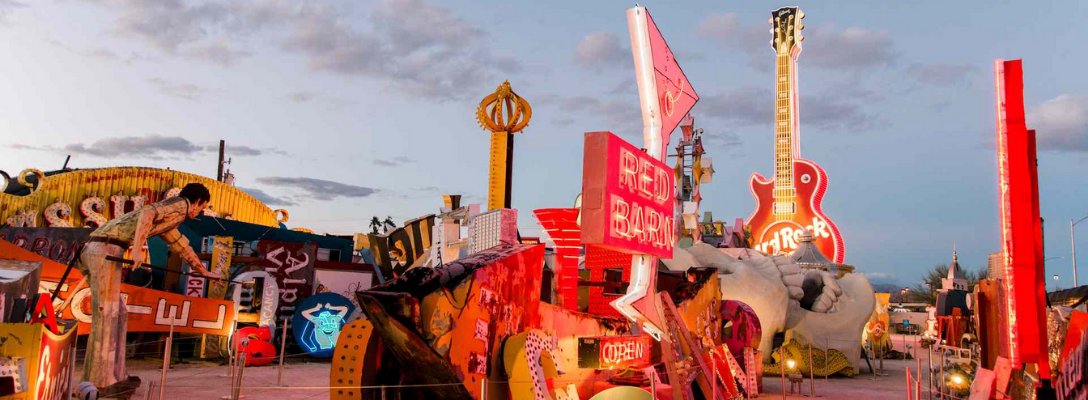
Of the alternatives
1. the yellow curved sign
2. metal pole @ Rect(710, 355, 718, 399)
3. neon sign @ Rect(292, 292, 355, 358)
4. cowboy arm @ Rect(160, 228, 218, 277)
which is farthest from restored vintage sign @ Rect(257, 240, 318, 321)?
metal pole @ Rect(710, 355, 718, 399)

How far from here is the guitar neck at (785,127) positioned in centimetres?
3950

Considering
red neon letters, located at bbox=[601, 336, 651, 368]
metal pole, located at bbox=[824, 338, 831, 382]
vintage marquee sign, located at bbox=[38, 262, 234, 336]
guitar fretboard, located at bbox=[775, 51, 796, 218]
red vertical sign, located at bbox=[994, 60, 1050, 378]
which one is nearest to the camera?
red vertical sign, located at bbox=[994, 60, 1050, 378]

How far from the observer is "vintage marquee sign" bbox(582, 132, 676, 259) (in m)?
8.85

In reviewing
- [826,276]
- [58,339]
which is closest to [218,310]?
[58,339]

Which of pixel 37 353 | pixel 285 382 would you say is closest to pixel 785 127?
pixel 285 382

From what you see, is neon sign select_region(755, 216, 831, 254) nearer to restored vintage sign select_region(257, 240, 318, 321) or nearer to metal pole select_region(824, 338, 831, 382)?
metal pole select_region(824, 338, 831, 382)

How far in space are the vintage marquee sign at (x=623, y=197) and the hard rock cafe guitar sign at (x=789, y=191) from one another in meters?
27.7

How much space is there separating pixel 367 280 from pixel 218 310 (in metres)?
7.98

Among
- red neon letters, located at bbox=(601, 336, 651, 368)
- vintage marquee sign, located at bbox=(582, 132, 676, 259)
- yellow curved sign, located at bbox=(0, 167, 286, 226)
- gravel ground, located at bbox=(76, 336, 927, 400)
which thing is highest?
yellow curved sign, located at bbox=(0, 167, 286, 226)

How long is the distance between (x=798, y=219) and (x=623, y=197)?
31.2m

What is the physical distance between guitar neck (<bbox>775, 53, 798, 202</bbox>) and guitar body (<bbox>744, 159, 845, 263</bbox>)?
0.34m

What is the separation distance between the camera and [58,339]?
23.2 feet

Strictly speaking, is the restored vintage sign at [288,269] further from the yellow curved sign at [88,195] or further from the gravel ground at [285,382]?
the yellow curved sign at [88,195]

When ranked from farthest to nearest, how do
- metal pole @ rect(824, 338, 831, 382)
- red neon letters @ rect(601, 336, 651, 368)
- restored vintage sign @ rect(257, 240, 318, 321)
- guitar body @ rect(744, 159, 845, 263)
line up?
guitar body @ rect(744, 159, 845, 263) < metal pole @ rect(824, 338, 831, 382) < restored vintage sign @ rect(257, 240, 318, 321) < red neon letters @ rect(601, 336, 651, 368)
